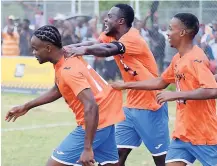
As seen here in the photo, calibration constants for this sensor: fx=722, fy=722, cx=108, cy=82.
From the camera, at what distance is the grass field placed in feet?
31.3

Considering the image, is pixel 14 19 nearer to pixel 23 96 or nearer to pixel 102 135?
pixel 23 96

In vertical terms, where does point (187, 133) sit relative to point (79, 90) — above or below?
below

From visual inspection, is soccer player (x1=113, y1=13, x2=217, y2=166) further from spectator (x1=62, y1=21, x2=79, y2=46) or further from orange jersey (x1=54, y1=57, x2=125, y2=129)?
spectator (x1=62, y1=21, x2=79, y2=46)

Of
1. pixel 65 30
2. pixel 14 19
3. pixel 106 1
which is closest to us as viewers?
pixel 65 30

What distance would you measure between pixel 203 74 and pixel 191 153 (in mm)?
738

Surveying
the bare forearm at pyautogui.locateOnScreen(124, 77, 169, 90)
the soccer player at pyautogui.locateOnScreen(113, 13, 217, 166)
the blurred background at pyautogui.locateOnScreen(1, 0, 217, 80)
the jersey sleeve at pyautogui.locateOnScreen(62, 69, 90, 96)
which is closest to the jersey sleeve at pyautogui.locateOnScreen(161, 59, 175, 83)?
the bare forearm at pyautogui.locateOnScreen(124, 77, 169, 90)

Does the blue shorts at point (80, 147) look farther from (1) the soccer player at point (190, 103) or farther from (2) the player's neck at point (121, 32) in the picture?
(2) the player's neck at point (121, 32)

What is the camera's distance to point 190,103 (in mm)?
6234

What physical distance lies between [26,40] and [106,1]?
252 centimetres

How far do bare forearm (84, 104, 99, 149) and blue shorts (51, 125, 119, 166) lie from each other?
390 millimetres

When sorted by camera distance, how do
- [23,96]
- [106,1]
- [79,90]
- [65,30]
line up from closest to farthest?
[79,90]
[23,96]
[65,30]
[106,1]

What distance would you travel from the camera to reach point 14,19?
21797 millimetres

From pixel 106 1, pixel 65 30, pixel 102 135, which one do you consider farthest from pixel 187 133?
pixel 106 1

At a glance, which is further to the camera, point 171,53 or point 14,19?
point 14,19
